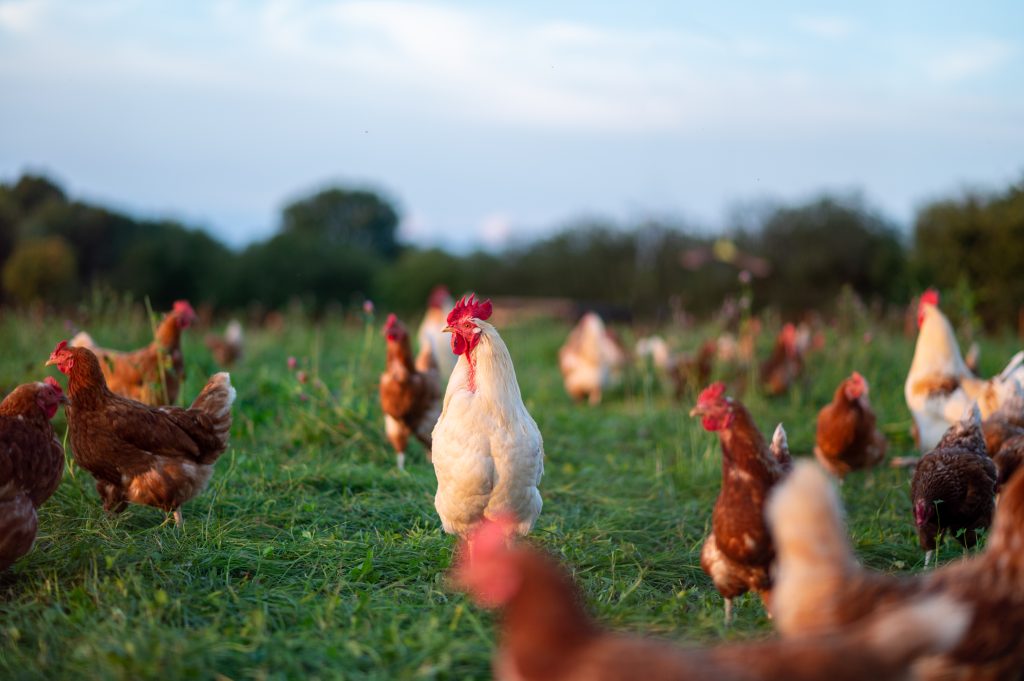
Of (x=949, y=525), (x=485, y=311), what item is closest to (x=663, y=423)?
(x=949, y=525)

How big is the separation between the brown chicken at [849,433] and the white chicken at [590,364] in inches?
175

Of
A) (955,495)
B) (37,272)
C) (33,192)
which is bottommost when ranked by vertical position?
(955,495)

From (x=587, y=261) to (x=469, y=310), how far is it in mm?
24581

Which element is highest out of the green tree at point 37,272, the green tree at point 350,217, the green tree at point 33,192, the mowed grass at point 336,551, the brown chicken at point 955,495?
the green tree at point 350,217

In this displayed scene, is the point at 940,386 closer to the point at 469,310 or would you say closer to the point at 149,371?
the point at 469,310

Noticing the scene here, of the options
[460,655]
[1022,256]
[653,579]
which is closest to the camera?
[460,655]

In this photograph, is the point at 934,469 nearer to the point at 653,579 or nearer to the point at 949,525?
the point at 949,525

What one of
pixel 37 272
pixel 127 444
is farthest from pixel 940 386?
pixel 37 272

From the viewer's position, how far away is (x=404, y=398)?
648cm

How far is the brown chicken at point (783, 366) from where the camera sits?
30.1 feet

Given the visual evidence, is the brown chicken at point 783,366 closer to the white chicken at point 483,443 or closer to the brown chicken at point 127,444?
the white chicken at point 483,443

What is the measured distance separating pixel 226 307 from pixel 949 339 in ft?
75.6

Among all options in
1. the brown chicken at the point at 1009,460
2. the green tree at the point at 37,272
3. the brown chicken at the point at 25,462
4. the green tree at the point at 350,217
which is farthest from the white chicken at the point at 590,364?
the green tree at the point at 350,217

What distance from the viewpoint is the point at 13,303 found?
14906mm
